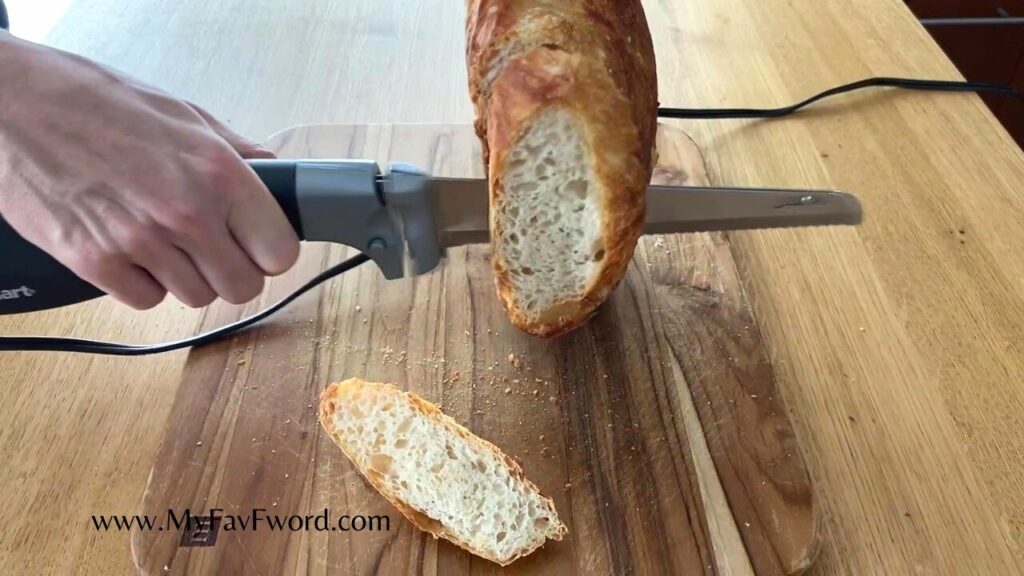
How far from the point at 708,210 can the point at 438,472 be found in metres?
0.40

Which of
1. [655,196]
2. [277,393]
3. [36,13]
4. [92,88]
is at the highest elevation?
[92,88]

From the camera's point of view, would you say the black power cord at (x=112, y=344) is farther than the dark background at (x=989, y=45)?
No

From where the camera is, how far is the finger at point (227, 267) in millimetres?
738

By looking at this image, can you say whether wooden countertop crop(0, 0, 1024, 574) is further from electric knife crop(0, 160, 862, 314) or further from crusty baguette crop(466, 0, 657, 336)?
crusty baguette crop(466, 0, 657, 336)

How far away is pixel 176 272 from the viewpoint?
0.75 m

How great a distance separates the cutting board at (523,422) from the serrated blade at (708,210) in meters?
0.11

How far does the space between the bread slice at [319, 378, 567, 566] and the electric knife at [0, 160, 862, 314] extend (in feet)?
0.50

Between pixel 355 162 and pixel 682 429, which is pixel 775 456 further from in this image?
pixel 355 162

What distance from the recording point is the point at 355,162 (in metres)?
0.77

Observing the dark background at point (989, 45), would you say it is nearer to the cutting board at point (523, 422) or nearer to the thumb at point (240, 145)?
the cutting board at point (523, 422)

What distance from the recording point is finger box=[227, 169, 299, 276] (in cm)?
73

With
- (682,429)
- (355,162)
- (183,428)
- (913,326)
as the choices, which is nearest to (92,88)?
(355,162)

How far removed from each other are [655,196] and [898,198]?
426 mm

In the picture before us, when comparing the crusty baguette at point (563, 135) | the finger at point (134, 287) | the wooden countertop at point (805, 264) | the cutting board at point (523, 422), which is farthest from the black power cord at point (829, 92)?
the finger at point (134, 287)
